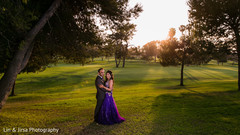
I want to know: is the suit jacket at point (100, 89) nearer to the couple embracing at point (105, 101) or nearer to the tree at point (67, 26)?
the couple embracing at point (105, 101)

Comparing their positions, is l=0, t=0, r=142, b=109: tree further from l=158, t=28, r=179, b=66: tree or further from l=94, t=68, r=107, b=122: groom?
l=158, t=28, r=179, b=66: tree

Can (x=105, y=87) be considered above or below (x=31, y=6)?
below

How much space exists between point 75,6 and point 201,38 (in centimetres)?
1509

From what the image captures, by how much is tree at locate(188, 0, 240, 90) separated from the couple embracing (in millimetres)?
14125

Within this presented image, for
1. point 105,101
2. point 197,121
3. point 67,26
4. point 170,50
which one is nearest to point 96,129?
point 105,101

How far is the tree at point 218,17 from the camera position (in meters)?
16.2

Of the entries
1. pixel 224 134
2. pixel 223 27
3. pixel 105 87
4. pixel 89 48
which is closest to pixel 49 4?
pixel 89 48

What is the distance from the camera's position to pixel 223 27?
18.0m

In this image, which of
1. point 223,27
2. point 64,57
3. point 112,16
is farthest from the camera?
point 223,27

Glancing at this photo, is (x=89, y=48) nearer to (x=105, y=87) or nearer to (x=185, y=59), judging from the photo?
(x=105, y=87)

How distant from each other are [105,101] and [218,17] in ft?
53.4

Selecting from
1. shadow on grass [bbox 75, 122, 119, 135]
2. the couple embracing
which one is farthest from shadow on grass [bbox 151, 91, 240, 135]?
the couple embracing

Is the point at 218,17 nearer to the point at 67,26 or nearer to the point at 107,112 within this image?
the point at 67,26

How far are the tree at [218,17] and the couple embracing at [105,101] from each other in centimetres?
1412
